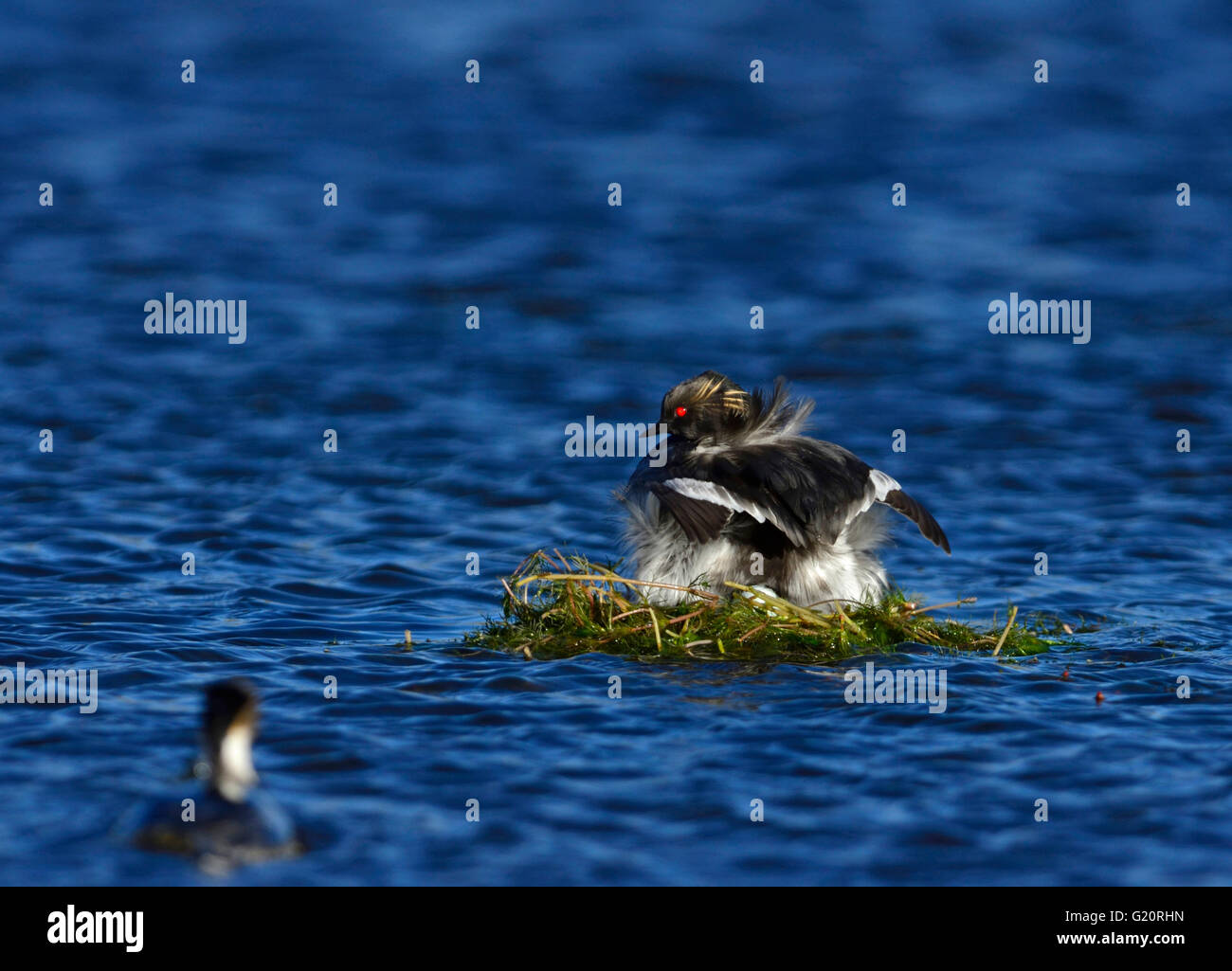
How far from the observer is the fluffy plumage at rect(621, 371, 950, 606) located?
29.4 feet

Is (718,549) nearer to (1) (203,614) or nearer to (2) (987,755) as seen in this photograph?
(2) (987,755)

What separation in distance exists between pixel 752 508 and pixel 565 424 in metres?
6.64

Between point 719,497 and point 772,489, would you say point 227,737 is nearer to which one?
point 719,497

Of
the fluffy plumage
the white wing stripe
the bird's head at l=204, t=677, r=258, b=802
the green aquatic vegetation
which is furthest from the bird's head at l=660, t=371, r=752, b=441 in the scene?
the bird's head at l=204, t=677, r=258, b=802

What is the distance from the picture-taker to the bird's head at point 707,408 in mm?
9797

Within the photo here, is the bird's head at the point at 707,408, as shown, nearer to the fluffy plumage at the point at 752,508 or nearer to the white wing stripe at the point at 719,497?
the fluffy plumage at the point at 752,508

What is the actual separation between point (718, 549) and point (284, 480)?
5.75 m

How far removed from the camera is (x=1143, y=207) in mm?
21344

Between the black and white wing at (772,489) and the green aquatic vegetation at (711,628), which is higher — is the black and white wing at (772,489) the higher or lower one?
the higher one

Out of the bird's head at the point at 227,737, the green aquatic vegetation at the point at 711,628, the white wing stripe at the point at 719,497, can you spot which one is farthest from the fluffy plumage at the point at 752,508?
the bird's head at the point at 227,737

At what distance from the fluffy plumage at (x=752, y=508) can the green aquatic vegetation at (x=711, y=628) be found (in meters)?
0.17

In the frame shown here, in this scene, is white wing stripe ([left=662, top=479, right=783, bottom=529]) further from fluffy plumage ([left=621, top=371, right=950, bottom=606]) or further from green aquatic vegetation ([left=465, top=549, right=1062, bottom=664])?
green aquatic vegetation ([left=465, top=549, right=1062, bottom=664])

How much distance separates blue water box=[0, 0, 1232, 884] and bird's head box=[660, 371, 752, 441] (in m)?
1.70

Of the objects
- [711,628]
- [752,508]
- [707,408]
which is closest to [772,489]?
[752,508]
